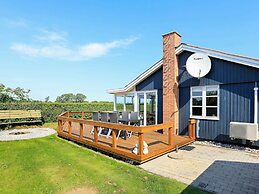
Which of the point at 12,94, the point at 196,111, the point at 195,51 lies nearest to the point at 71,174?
the point at 196,111

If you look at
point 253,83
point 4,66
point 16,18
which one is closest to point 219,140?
point 253,83

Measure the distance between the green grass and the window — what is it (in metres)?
4.88

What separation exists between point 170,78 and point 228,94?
2.80 m

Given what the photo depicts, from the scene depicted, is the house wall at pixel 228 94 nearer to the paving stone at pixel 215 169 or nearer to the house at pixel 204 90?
the house at pixel 204 90

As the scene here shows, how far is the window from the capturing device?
8.09 meters

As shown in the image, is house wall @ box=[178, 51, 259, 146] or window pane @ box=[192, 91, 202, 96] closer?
house wall @ box=[178, 51, 259, 146]

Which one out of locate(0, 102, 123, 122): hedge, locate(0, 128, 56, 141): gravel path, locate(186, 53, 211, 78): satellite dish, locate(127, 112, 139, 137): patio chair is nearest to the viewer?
locate(186, 53, 211, 78): satellite dish

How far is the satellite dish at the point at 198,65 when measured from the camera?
7.95m

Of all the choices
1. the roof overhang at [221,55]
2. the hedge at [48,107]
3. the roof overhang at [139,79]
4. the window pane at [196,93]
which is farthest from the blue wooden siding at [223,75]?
the hedge at [48,107]

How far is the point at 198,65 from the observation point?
26.6 feet

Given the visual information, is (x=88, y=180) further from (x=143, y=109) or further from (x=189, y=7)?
(x=189, y=7)

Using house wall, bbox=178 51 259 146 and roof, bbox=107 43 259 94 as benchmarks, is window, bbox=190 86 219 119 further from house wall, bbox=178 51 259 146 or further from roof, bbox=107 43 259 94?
roof, bbox=107 43 259 94

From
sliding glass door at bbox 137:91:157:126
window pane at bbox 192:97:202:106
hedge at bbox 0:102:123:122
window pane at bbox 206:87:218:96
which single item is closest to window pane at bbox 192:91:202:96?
window pane at bbox 192:97:202:106

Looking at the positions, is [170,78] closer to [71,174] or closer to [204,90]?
[204,90]
